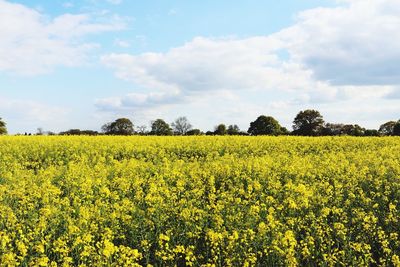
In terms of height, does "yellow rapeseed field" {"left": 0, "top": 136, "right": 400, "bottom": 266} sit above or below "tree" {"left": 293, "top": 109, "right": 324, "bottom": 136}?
below

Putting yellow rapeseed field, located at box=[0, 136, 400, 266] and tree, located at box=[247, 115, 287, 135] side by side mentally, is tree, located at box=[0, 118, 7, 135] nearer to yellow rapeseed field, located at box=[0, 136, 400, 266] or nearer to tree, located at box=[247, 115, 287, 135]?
tree, located at box=[247, 115, 287, 135]

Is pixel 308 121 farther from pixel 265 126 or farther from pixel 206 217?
pixel 206 217

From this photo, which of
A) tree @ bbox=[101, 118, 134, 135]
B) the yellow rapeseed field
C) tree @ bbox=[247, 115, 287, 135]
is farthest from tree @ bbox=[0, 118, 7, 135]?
the yellow rapeseed field

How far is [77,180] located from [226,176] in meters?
4.12

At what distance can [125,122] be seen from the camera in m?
76.6

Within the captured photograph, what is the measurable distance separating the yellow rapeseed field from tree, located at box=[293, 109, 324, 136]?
50.4 meters

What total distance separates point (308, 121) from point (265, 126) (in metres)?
6.87

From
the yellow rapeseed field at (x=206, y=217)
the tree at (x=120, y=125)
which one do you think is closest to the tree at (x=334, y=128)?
the tree at (x=120, y=125)

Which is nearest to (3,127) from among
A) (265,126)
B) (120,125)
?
(120,125)

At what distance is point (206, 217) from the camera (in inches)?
316

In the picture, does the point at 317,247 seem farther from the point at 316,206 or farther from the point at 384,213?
the point at 384,213

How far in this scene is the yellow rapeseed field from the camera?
6473 millimetres

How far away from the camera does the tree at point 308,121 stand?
210ft

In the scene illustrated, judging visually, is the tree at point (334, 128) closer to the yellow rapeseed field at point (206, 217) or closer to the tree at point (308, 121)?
the tree at point (308, 121)
